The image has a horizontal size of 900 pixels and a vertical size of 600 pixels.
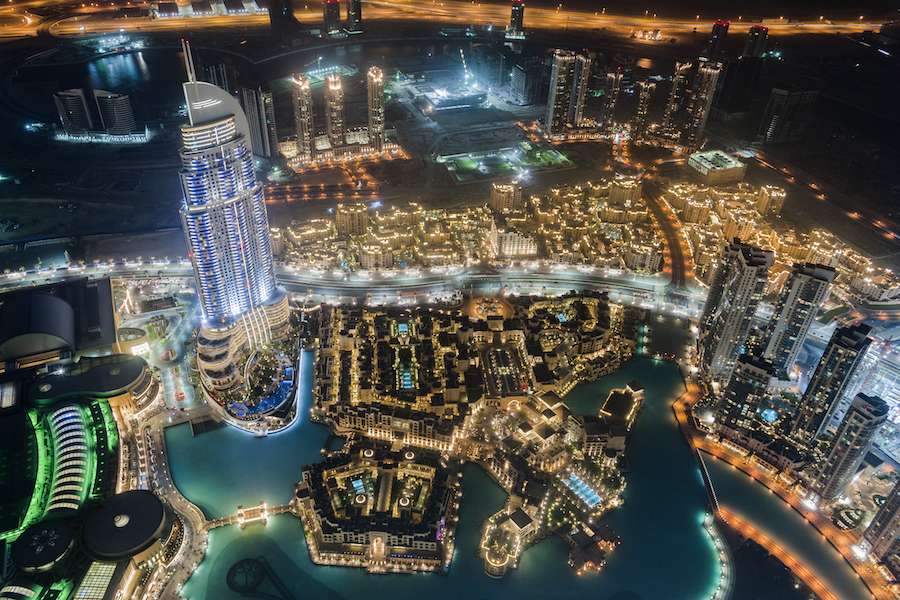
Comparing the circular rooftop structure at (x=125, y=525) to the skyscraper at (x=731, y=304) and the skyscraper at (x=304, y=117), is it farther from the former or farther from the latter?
the skyscraper at (x=304, y=117)

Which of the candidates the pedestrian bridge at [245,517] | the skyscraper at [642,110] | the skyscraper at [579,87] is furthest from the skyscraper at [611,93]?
the pedestrian bridge at [245,517]

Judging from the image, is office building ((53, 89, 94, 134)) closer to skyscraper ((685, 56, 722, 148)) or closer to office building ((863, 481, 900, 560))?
skyscraper ((685, 56, 722, 148))

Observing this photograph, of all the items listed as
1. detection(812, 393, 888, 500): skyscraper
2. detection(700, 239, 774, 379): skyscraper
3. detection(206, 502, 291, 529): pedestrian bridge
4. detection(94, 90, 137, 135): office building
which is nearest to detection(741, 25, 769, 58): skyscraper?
detection(700, 239, 774, 379): skyscraper

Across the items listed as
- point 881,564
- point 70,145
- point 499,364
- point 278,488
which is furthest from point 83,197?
point 881,564

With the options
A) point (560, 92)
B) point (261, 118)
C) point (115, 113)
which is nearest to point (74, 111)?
point (115, 113)

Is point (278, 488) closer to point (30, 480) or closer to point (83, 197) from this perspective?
point (30, 480)

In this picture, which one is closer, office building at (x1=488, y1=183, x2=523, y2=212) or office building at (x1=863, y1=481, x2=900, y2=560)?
office building at (x1=863, y1=481, x2=900, y2=560)

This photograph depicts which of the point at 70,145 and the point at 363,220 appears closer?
the point at 363,220
